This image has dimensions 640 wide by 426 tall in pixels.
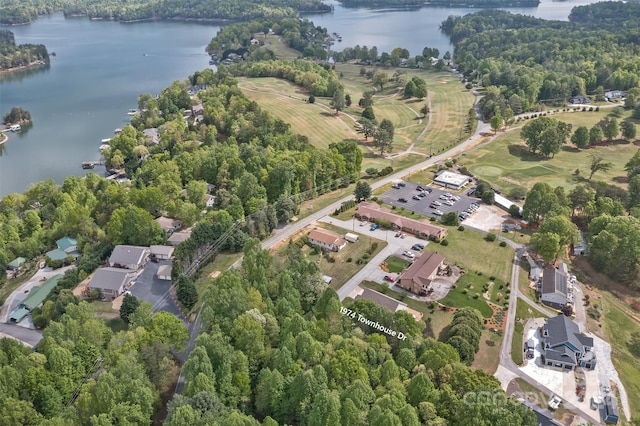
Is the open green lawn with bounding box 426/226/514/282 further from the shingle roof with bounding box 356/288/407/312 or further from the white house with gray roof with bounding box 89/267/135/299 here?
the white house with gray roof with bounding box 89/267/135/299

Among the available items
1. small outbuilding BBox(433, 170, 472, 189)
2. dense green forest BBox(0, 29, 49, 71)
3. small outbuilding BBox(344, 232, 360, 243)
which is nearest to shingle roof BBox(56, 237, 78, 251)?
small outbuilding BBox(344, 232, 360, 243)

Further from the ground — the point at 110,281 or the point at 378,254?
the point at 110,281

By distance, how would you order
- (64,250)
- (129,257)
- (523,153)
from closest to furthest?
(129,257) → (64,250) → (523,153)

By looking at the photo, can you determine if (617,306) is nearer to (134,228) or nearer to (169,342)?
(169,342)

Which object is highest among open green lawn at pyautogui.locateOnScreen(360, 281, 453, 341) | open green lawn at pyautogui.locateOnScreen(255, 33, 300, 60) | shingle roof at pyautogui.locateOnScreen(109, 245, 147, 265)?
open green lawn at pyautogui.locateOnScreen(255, 33, 300, 60)

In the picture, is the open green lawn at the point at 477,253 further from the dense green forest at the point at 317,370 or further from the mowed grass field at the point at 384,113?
the mowed grass field at the point at 384,113

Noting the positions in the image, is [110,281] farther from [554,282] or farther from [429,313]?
[554,282]

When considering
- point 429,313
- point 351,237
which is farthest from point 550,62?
point 429,313
